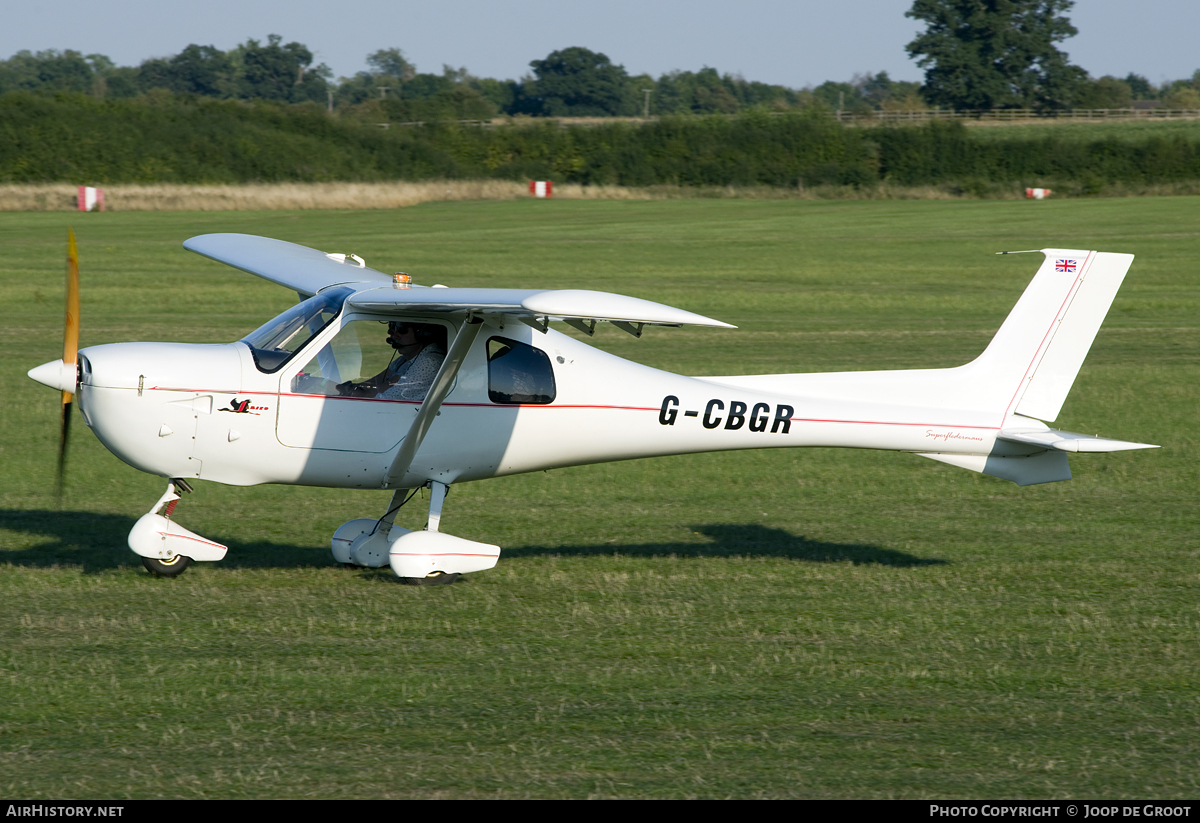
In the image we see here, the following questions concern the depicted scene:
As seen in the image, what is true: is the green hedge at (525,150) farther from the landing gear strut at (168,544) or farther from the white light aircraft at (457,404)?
the white light aircraft at (457,404)

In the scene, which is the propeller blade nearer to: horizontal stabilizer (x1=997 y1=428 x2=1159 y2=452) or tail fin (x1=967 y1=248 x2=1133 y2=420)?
tail fin (x1=967 y1=248 x2=1133 y2=420)

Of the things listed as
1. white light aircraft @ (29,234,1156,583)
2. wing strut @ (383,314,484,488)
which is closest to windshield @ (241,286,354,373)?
white light aircraft @ (29,234,1156,583)

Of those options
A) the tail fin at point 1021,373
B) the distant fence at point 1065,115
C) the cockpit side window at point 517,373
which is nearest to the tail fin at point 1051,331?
the tail fin at point 1021,373

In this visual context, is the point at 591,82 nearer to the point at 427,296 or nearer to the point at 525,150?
the point at 525,150

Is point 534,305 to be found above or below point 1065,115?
below

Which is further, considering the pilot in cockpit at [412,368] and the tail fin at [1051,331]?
the tail fin at [1051,331]

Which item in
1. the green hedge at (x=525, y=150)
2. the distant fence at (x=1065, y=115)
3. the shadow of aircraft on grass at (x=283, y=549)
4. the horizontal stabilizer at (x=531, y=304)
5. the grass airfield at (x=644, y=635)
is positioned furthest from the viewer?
the distant fence at (x=1065, y=115)

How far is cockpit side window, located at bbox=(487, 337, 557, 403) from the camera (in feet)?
28.1

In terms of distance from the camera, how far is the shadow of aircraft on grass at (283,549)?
9.28 metres

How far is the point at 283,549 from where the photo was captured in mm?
9781

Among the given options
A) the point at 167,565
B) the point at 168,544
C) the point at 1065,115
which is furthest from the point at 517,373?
the point at 1065,115

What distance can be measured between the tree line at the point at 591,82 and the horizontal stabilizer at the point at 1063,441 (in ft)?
232

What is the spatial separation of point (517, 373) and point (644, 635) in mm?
2107
